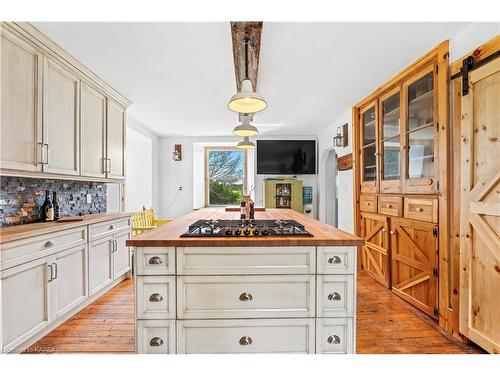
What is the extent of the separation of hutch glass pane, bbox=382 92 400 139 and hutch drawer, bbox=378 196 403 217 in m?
0.73

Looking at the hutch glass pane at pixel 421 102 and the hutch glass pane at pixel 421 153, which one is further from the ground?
the hutch glass pane at pixel 421 102

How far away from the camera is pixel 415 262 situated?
8.63 feet

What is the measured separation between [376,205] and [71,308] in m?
3.40

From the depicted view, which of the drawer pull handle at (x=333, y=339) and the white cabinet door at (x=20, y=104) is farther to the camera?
the white cabinet door at (x=20, y=104)

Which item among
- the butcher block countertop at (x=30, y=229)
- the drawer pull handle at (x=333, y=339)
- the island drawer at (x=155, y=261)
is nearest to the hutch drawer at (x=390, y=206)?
the drawer pull handle at (x=333, y=339)

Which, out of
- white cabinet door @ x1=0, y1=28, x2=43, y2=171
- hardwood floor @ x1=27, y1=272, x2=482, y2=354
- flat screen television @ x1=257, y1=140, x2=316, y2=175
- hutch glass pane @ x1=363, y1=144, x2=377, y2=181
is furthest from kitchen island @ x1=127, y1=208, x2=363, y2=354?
flat screen television @ x1=257, y1=140, x2=316, y2=175

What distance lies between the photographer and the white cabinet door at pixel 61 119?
2251 mm

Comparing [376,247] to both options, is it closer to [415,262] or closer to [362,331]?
[415,262]

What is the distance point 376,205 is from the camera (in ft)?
11.1

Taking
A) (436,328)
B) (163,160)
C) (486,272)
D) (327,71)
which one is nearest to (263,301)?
(486,272)

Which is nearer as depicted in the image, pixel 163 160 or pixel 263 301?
pixel 263 301

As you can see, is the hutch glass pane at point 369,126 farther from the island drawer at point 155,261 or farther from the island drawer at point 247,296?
the island drawer at point 155,261

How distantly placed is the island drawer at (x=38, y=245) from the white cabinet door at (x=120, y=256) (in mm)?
629
